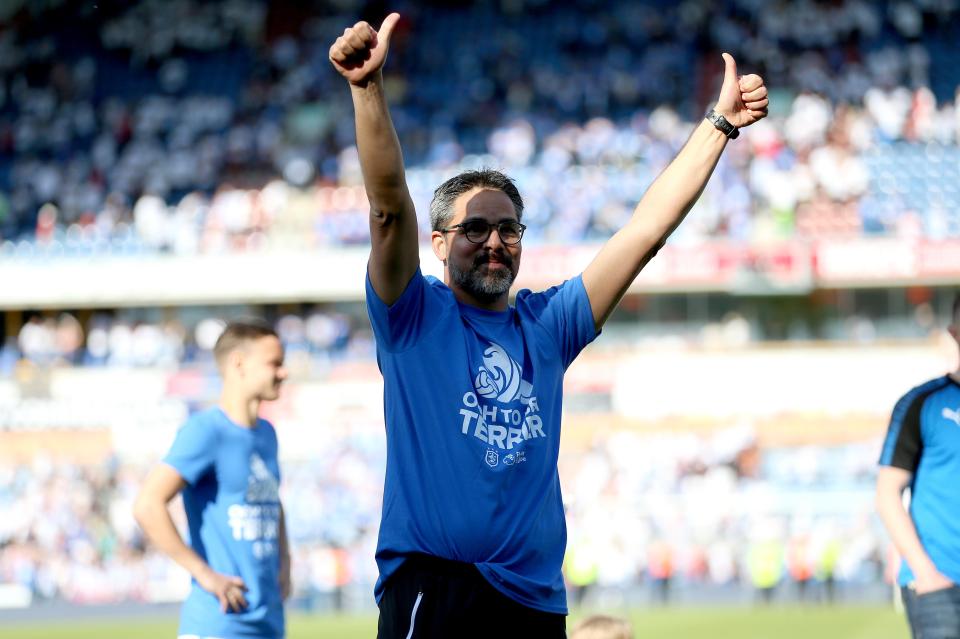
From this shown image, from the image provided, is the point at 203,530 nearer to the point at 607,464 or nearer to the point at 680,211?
the point at 680,211

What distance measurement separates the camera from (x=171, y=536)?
6055 mm

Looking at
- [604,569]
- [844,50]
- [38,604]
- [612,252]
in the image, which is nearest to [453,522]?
[612,252]

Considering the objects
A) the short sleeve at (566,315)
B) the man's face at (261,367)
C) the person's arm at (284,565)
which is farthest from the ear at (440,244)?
the person's arm at (284,565)

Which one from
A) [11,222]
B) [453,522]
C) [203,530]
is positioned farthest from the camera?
[11,222]

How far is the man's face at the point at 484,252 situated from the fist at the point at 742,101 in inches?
32.2

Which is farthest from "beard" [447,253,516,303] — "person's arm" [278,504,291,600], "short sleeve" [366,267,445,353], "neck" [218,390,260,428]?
"person's arm" [278,504,291,600]

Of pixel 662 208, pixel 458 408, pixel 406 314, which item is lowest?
pixel 458 408

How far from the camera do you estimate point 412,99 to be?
3306 cm

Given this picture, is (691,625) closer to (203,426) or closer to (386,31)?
(203,426)

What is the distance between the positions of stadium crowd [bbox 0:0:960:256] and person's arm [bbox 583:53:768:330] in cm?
2371

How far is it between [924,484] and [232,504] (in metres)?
2.81

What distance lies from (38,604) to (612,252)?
21.2 metres

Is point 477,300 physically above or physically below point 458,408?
above

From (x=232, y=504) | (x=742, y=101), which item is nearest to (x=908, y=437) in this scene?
(x=742, y=101)
